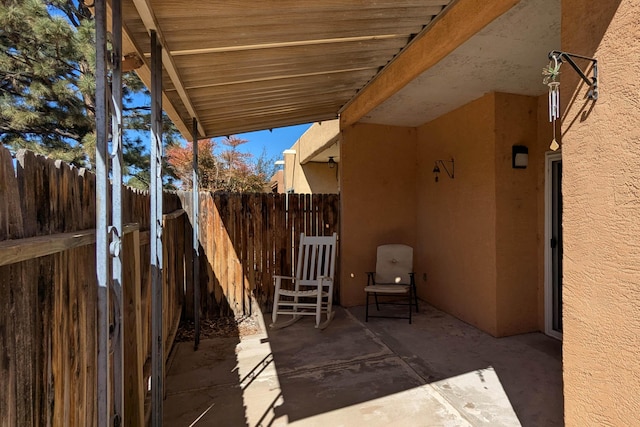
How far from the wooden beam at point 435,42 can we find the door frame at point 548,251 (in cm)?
Result: 198

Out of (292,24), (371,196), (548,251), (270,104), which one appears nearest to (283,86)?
(270,104)

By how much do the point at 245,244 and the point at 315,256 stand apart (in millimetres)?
1022

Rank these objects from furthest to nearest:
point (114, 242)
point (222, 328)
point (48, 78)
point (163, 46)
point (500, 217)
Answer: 1. point (48, 78)
2. point (222, 328)
3. point (500, 217)
4. point (163, 46)
5. point (114, 242)

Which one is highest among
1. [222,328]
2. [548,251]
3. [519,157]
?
[519,157]

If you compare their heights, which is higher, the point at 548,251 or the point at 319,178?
the point at 319,178

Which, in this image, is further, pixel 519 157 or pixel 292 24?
pixel 519 157

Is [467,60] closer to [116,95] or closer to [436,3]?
[436,3]

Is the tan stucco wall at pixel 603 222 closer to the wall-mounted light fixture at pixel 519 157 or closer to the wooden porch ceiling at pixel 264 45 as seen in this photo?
the wooden porch ceiling at pixel 264 45

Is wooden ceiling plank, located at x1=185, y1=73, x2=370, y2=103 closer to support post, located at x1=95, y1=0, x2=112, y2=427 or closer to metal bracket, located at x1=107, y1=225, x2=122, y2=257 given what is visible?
support post, located at x1=95, y1=0, x2=112, y2=427

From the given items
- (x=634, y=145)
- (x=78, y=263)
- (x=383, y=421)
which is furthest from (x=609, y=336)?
(x=78, y=263)

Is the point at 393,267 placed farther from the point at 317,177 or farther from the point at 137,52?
the point at 317,177

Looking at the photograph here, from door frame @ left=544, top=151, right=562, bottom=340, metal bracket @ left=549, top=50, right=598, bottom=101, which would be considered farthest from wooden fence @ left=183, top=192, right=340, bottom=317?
metal bracket @ left=549, top=50, right=598, bottom=101

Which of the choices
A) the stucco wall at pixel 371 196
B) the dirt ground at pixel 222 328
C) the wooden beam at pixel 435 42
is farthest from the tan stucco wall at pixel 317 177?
the wooden beam at pixel 435 42

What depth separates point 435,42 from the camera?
2.81 meters
